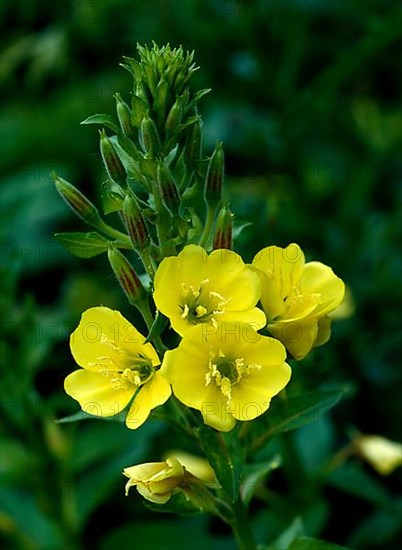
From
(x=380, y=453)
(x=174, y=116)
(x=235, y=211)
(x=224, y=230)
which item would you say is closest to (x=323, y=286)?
(x=224, y=230)

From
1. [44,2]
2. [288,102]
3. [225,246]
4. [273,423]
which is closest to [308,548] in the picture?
[273,423]

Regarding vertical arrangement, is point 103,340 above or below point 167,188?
below

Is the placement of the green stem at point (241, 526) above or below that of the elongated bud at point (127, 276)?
below

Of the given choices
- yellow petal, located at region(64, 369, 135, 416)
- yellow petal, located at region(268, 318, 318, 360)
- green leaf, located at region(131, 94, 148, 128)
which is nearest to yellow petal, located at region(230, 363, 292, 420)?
yellow petal, located at region(268, 318, 318, 360)

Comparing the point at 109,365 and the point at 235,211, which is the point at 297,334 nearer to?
the point at 109,365

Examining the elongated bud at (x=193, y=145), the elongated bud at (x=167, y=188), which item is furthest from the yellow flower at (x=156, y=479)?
the elongated bud at (x=193, y=145)

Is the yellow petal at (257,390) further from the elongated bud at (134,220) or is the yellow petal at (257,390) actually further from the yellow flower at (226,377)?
the elongated bud at (134,220)

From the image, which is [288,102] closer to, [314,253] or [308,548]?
[314,253]
